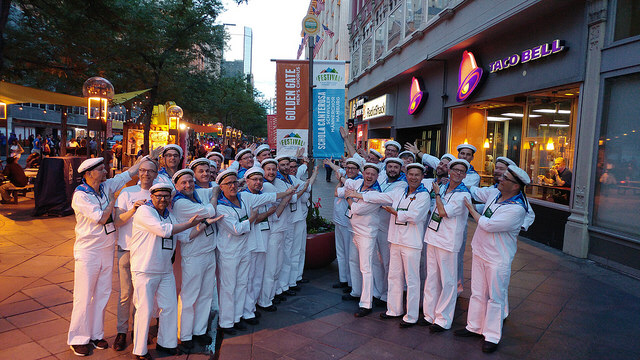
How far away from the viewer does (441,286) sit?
4.93 meters

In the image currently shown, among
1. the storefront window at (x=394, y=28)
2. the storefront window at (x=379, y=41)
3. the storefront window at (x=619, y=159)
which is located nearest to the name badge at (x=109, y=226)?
the storefront window at (x=619, y=159)

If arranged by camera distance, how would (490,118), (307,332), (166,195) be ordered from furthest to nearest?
(490,118) < (307,332) < (166,195)

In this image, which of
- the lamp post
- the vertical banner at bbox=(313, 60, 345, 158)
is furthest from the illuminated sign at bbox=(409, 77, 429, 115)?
the lamp post

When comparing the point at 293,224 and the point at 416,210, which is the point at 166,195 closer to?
the point at 293,224

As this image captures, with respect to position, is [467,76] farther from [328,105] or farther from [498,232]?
[498,232]

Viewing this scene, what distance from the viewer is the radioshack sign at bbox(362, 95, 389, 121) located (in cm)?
1969

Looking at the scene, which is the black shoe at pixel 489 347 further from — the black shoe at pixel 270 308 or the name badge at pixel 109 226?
the name badge at pixel 109 226

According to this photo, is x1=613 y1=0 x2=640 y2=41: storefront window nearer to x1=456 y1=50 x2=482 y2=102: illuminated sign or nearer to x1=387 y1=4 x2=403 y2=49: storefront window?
x1=456 y1=50 x2=482 y2=102: illuminated sign

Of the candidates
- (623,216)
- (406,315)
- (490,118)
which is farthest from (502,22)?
(406,315)

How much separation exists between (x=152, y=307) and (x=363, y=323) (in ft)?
7.98

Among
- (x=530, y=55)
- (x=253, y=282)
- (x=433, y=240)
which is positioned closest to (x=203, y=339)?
(x=253, y=282)

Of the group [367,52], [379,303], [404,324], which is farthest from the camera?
[367,52]

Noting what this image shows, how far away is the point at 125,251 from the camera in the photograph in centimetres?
429

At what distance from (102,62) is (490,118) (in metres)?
11.8
